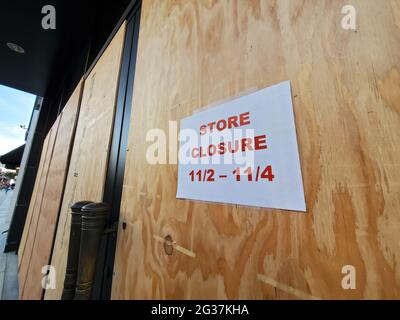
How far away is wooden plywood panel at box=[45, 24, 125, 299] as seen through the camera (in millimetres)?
1146

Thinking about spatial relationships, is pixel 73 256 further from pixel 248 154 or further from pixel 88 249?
pixel 248 154

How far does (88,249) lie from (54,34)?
2803 millimetres

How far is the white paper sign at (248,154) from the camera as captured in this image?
39cm

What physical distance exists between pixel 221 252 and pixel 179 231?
0.56 feet

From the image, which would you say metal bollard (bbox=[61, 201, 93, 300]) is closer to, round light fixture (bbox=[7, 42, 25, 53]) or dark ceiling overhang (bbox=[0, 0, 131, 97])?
dark ceiling overhang (bbox=[0, 0, 131, 97])

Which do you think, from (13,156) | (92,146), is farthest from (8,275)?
(13,156)

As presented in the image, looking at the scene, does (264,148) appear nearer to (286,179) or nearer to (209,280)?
(286,179)

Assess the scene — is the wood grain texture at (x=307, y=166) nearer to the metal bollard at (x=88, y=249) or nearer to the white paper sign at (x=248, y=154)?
the white paper sign at (x=248, y=154)

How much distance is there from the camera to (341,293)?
31cm

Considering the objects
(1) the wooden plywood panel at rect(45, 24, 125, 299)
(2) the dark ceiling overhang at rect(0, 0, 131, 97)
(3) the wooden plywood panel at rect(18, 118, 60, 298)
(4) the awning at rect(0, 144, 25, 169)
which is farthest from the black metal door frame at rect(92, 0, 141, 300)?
(4) the awning at rect(0, 144, 25, 169)

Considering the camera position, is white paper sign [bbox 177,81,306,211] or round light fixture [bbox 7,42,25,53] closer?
white paper sign [bbox 177,81,306,211]

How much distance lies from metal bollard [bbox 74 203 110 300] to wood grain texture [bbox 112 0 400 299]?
28cm

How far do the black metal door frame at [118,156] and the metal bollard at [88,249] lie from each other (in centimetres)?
9
